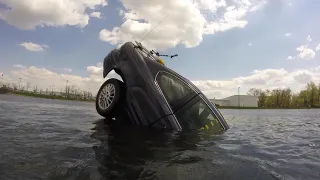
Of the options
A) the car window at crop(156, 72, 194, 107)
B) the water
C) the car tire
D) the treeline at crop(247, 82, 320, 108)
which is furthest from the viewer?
the treeline at crop(247, 82, 320, 108)

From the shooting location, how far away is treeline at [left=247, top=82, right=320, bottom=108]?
99.6 meters

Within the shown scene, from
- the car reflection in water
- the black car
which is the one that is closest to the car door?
the black car

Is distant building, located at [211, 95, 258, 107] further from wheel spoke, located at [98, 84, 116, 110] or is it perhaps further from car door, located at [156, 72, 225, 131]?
car door, located at [156, 72, 225, 131]

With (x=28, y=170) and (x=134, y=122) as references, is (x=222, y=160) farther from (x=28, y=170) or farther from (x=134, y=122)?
(x=134, y=122)

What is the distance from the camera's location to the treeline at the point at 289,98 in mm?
99625

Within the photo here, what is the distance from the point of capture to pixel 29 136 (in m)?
4.49

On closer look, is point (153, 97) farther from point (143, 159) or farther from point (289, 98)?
point (289, 98)

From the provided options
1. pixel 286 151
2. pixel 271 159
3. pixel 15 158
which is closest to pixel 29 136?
pixel 15 158

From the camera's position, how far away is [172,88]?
6227 mm

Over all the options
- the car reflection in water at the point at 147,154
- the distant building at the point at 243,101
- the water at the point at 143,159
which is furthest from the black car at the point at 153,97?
the distant building at the point at 243,101

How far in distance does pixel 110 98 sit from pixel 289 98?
112 metres

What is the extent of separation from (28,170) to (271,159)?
11.2 ft

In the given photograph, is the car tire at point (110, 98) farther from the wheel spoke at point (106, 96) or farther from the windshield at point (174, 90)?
the windshield at point (174, 90)

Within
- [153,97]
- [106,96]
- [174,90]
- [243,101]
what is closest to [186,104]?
[174,90]
